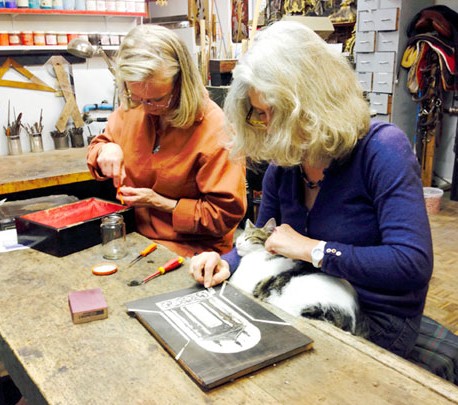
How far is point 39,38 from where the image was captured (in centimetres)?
359

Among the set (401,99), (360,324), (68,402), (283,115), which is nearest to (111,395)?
(68,402)

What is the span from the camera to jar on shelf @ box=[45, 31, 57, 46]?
11.9ft

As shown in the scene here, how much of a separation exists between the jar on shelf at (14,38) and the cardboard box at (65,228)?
208 cm

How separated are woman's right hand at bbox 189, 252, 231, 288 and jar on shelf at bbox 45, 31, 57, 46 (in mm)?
2886

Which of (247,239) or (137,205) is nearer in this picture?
(247,239)

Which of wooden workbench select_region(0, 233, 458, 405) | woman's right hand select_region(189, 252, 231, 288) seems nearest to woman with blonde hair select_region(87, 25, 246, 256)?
woman's right hand select_region(189, 252, 231, 288)

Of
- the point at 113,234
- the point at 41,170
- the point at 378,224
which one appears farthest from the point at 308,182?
the point at 41,170

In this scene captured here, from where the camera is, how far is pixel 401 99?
531 cm

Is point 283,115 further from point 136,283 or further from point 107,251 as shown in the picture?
point 107,251

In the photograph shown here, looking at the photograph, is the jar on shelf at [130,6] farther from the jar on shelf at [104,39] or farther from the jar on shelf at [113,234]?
the jar on shelf at [113,234]

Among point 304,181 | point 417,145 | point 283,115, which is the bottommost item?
point 417,145

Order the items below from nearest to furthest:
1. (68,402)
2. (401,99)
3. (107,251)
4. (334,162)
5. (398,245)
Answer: (68,402) → (398,245) → (334,162) → (107,251) → (401,99)

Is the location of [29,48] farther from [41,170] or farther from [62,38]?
[41,170]

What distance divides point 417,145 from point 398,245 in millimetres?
4590
